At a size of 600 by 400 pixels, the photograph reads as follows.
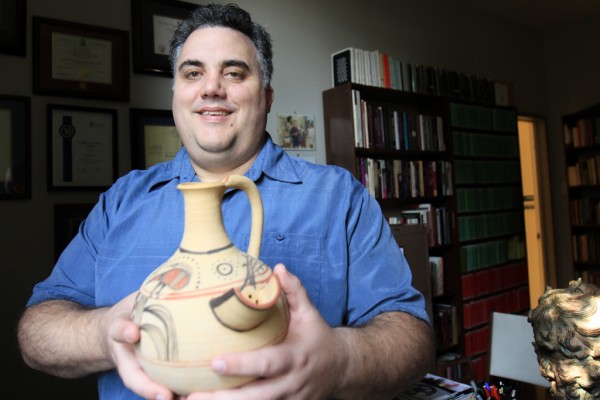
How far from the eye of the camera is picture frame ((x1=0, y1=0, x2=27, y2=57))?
2.02 metres

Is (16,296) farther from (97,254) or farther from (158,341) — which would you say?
(158,341)

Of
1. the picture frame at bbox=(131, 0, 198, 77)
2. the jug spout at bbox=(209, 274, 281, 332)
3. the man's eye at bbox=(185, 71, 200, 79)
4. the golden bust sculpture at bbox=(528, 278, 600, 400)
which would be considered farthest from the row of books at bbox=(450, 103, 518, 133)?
the jug spout at bbox=(209, 274, 281, 332)

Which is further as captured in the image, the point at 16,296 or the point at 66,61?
the point at 66,61

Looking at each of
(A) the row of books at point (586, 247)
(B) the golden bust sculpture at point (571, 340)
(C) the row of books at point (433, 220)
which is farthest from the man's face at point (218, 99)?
(A) the row of books at point (586, 247)

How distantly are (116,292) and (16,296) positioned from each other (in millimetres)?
1328

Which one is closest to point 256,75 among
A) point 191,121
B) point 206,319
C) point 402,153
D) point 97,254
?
point 191,121

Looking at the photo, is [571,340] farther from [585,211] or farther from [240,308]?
[585,211]

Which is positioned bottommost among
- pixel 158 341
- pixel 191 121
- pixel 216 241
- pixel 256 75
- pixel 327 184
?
pixel 158 341

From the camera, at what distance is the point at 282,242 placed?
0.99 meters

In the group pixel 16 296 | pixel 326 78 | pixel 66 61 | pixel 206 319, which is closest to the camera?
pixel 206 319

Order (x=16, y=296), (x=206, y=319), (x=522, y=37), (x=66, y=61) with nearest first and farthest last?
(x=206, y=319) → (x=16, y=296) → (x=66, y=61) → (x=522, y=37)

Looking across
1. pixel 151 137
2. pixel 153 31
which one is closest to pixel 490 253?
pixel 151 137

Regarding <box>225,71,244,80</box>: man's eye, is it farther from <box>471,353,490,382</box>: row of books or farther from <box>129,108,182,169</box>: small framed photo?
<box>471,353,490,382</box>: row of books

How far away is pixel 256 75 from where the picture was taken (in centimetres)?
110
